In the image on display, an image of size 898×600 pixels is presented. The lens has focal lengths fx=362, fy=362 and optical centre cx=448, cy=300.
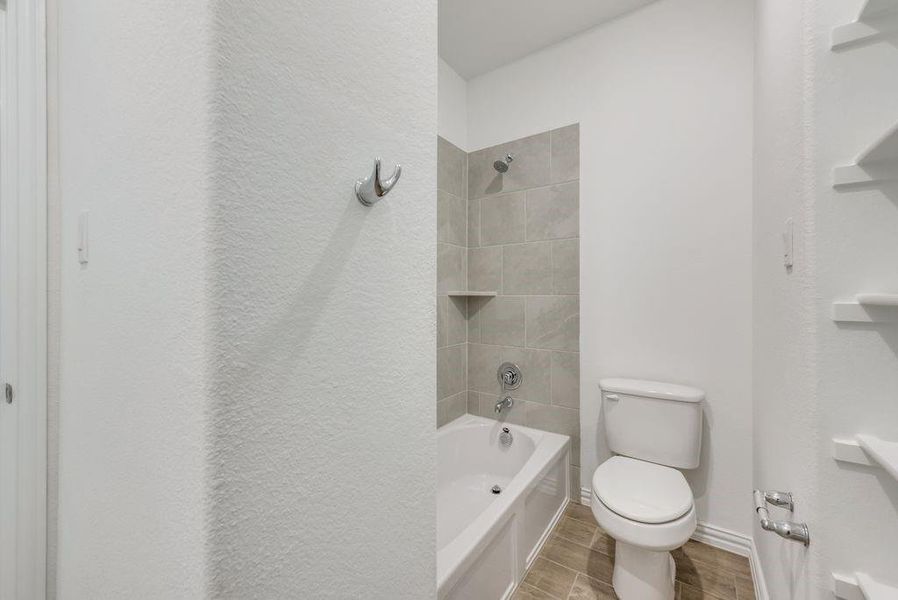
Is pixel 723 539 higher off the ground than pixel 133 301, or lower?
lower

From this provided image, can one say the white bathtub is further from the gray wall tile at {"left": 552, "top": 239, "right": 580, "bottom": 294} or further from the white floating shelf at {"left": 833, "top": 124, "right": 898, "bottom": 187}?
the white floating shelf at {"left": 833, "top": 124, "right": 898, "bottom": 187}

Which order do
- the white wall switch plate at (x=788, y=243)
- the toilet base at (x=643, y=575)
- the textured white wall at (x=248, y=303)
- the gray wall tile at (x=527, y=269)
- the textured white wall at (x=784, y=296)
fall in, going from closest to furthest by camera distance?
the textured white wall at (x=248, y=303) → the textured white wall at (x=784, y=296) → the white wall switch plate at (x=788, y=243) → the toilet base at (x=643, y=575) → the gray wall tile at (x=527, y=269)

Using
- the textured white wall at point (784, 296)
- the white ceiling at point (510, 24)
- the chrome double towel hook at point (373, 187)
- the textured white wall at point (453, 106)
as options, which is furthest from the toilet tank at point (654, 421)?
the white ceiling at point (510, 24)

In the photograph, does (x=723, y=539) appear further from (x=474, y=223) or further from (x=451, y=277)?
(x=474, y=223)

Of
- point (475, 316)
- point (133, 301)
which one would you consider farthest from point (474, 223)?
point (133, 301)

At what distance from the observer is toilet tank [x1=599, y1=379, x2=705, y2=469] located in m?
1.64

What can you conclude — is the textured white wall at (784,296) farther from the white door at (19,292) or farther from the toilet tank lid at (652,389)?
the white door at (19,292)

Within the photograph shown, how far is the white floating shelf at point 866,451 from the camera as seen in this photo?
2.02 feet

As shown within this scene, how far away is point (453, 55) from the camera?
225cm

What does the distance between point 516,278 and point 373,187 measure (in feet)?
5.62

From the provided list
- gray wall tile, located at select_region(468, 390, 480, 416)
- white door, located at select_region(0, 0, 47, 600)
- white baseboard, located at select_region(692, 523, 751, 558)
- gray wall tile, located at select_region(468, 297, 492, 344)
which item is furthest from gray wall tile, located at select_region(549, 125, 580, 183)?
white door, located at select_region(0, 0, 47, 600)

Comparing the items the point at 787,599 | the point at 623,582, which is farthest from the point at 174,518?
the point at 623,582

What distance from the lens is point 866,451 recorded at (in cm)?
66

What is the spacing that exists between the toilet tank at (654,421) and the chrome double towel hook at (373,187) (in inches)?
63.1
